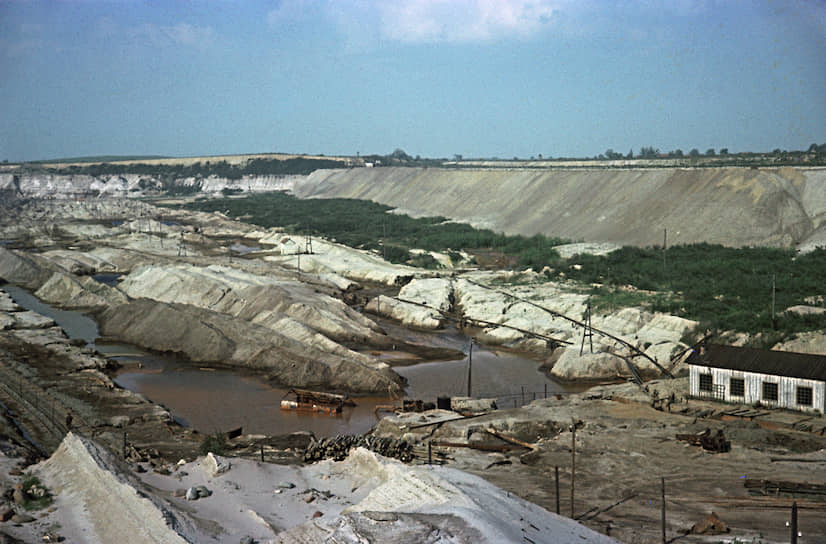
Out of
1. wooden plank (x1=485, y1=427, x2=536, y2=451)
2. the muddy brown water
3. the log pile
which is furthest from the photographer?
the muddy brown water

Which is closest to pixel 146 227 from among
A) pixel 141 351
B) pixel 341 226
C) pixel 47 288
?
pixel 341 226

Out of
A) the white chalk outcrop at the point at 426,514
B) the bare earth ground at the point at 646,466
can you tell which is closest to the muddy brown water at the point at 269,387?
the bare earth ground at the point at 646,466

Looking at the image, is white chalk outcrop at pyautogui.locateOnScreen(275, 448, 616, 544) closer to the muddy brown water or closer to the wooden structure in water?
the muddy brown water

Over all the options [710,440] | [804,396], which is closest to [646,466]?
[710,440]

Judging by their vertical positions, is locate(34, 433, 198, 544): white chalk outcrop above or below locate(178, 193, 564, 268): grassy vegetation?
below

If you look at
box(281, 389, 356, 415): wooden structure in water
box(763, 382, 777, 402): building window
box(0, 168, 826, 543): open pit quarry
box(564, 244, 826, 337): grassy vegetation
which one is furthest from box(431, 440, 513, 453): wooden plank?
box(564, 244, 826, 337): grassy vegetation

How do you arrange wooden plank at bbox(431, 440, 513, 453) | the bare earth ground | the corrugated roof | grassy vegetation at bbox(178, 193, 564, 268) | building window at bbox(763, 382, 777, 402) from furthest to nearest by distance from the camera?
grassy vegetation at bbox(178, 193, 564, 268) < building window at bbox(763, 382, 777, 402) < the corrugated roof < wooden plank at bbox(431, 440, 513, 453) < the bare earth ground

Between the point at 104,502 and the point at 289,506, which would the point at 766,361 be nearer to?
the point at 289,506
